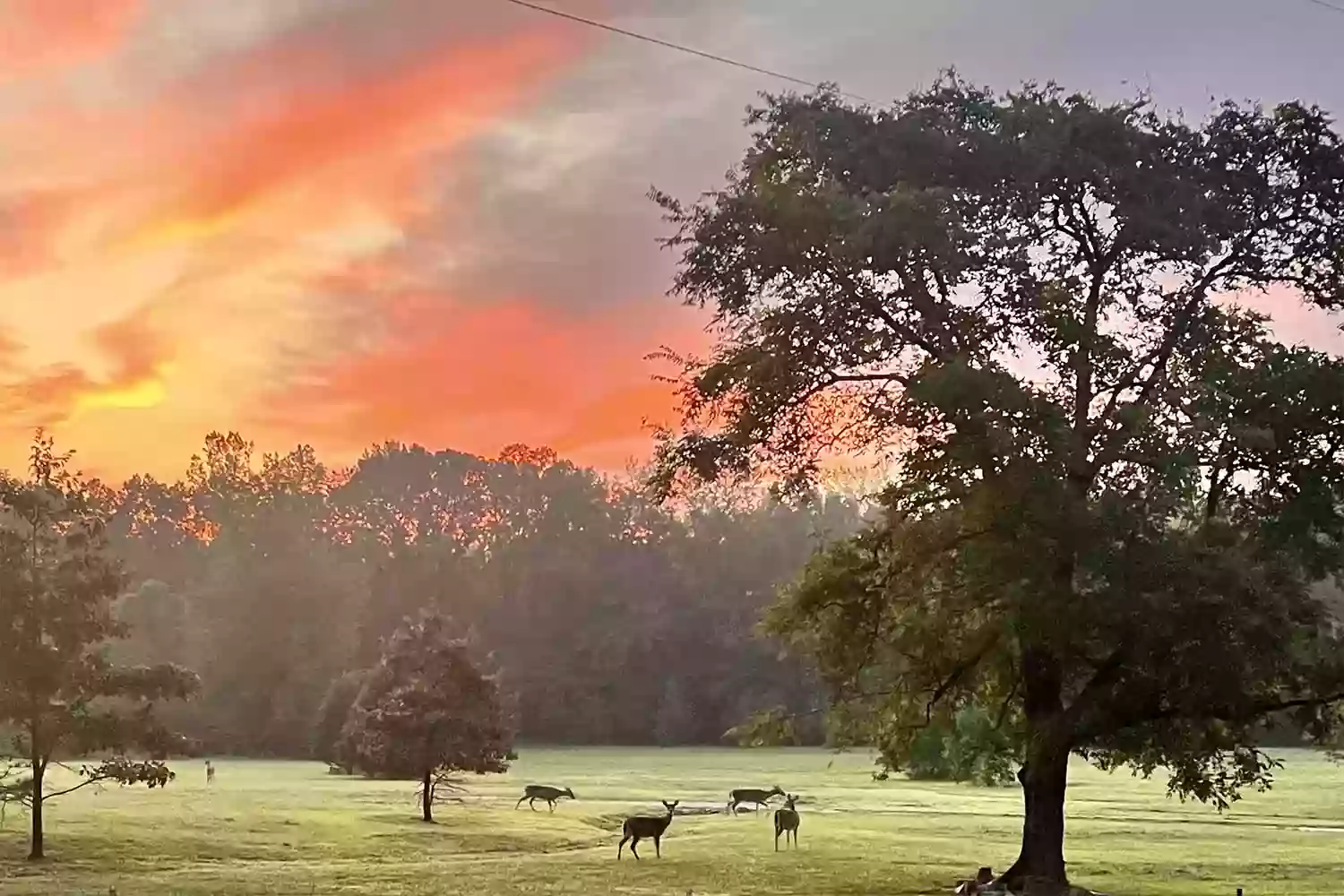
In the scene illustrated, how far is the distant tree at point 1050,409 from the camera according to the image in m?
20.5

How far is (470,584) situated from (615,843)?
74878 mm

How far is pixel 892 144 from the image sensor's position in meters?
23.8

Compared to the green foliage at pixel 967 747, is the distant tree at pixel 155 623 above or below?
above

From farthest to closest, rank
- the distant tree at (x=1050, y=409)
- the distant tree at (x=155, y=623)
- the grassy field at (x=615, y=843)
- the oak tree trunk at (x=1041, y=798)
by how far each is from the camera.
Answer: the distant tree at (x=155, y=623)
the grassy field at (x=615, y=843)
the oak tree trunk at (x=1041, y=798)
the distant tree at (x=1050, y=409)

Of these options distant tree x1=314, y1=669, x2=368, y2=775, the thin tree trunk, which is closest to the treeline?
distant tree x1=314, y1=669, x2=368, y2=775

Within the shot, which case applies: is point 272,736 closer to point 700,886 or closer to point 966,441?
point 700,886

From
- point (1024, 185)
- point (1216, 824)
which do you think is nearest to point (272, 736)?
point (1216, 824)

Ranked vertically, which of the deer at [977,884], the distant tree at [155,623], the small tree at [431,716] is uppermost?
the distant tree at [155,623]

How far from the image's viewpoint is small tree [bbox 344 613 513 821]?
143ft

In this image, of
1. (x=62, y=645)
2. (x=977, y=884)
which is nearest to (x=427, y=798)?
(x=62, y=645)

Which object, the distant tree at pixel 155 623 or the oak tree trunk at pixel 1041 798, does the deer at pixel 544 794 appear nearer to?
the oak tree trunk at pixel 1041 798

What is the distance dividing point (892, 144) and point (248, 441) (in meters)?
103

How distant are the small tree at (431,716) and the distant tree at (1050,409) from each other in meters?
20.2

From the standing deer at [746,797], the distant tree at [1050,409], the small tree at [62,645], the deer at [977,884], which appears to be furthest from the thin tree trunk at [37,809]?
the standing deer at [746,797]
